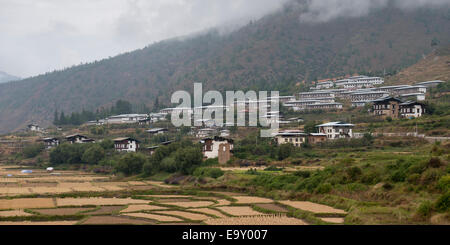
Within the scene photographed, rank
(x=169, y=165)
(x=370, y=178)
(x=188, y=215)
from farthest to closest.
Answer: (x=169, y=165) → (x=370, y=178) → (x=188, y=215)

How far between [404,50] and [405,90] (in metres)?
61.4

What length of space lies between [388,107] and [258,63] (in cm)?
7818

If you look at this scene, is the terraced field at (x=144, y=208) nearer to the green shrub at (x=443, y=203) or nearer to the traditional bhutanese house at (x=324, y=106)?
the green shrub at (x=443, y=203)

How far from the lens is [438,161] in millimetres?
22625

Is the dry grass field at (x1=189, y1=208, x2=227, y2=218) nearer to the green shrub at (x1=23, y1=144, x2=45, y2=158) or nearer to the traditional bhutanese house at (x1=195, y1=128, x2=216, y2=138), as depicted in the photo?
the traditional bhutanese house at (x1=195, y1=128, x2=216, y2=138)

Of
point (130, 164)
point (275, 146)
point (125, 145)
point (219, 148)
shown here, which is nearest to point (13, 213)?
point (130, 164)

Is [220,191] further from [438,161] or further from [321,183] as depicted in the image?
[438,161]

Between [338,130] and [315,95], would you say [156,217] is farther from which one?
[315,95]

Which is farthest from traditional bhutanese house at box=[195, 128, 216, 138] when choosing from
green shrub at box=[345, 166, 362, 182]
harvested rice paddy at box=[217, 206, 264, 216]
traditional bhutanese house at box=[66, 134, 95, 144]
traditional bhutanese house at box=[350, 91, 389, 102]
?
harvested rice paddy at box=[217, 206, 264, 216]

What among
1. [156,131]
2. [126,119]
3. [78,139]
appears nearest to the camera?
[78,139]

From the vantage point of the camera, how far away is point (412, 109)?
2127 inches

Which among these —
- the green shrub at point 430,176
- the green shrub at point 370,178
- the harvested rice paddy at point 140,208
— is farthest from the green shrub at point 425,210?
the harvested rice paddy at point 140,208

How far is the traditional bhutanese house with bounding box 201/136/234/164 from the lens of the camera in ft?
157

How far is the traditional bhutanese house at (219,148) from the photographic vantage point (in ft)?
157
